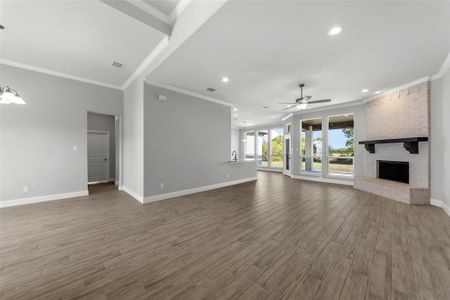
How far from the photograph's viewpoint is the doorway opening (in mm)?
6156

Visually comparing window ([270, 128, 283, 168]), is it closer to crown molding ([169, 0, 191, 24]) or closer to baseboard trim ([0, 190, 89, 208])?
crown molding ([169, 0, 191, 24])

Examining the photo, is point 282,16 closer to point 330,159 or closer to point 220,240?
point 220,240

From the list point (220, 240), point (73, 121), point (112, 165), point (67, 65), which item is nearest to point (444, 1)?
point (220, 240)

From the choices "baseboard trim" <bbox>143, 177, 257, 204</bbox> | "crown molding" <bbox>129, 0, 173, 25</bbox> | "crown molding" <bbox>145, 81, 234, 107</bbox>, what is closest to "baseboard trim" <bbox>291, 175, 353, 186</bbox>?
"baseboard trim" <bbox>143, 177, 257, 204</bbox>

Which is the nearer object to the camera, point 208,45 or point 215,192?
point 208,45

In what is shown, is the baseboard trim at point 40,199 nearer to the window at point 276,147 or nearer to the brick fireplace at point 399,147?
the brick fireplace at point 399,147

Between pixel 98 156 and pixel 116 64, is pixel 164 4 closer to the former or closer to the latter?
pixel 116 64

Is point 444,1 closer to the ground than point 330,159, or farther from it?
farther from it

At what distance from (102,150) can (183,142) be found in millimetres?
3970

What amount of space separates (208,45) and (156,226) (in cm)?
310

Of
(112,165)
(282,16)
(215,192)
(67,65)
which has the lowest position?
(215,192)

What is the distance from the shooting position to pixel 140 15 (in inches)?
96.9

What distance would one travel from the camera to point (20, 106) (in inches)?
149

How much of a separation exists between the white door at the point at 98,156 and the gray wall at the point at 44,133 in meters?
1.95
